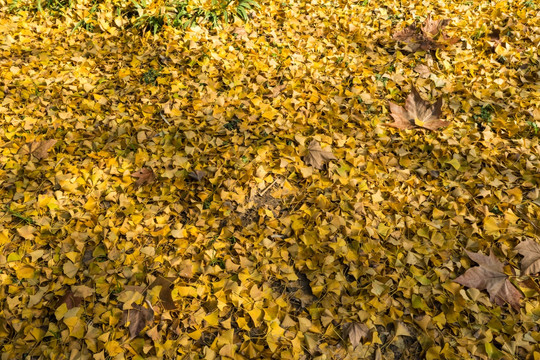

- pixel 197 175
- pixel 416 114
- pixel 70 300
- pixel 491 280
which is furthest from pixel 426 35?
pixel 70 300

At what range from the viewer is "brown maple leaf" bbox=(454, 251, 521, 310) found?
5.93 ft

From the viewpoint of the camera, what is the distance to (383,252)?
2010 millimetres

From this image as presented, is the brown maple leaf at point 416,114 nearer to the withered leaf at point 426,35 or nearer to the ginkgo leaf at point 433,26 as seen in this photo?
the withered leaf at point 426,35

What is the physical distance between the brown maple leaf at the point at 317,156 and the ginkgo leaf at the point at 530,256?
1.16m

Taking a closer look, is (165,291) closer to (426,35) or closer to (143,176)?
(143,176)

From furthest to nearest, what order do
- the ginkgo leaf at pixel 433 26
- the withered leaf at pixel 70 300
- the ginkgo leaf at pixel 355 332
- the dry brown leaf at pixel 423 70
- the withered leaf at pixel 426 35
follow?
the ginkgo leaf at pixel 433 26, the withered leaf at pixel 426 35, the dry brown leaf at pixel 423 70, the withered leaf at pixel 70 300, the ginkgo leaf at pixel 355 332

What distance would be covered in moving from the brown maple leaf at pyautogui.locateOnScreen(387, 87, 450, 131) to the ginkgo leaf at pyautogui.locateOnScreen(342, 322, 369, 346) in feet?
4.69

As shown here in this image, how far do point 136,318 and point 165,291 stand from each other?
0.60 feet

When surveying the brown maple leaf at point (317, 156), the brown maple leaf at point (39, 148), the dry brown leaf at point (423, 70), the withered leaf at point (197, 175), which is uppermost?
the dry brown leaf at point (423, 70)

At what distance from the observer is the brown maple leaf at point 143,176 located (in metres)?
2.35

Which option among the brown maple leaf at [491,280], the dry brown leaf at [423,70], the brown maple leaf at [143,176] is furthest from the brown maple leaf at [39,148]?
the dry brown leaf at [423,70]

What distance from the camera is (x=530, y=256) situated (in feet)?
6.25

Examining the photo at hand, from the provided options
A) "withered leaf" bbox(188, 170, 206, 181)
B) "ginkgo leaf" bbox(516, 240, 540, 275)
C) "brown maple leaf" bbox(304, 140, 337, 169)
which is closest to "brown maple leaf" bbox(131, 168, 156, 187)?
"withered leaf" bbox(188, 170, 206, 181)

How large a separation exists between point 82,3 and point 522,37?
4.12 m
